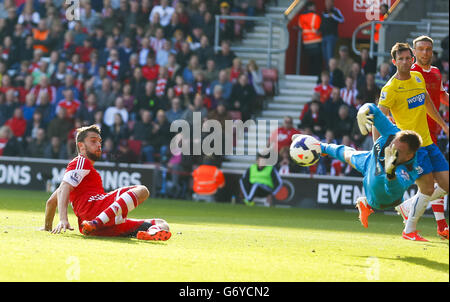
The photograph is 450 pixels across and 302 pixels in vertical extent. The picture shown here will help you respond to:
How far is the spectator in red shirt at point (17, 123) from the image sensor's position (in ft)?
66.7

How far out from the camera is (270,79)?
2059cm

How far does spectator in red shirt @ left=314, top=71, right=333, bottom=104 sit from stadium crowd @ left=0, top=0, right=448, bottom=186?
Answer: 0.03 meters

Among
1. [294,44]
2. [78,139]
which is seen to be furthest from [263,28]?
[78,139]

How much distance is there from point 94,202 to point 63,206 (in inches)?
12.8

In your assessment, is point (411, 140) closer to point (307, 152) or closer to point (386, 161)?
point (386, 161)

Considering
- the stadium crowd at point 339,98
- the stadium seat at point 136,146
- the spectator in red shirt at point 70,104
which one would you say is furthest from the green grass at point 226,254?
the spectator in red shirt at point 70,104

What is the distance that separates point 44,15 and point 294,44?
22.0 feet

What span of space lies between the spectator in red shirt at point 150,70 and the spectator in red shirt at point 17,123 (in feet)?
10.1

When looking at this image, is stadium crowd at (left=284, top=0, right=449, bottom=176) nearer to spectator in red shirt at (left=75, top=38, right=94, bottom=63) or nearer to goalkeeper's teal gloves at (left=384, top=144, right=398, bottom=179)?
spectator in red shirt at (left=75, top=38, right=94, bottom=63)

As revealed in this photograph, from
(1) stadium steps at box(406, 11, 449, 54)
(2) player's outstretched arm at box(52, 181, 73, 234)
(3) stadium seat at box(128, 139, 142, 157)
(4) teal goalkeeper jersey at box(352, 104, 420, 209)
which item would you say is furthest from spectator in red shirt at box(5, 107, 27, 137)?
(4) teal goalkeeper jersey at box(352, 104, 420, 209)

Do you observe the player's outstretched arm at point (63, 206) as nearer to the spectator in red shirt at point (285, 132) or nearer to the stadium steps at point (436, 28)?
the spectator in red shirt at point (285, 132)

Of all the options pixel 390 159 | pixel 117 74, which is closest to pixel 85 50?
pixel 117 74
